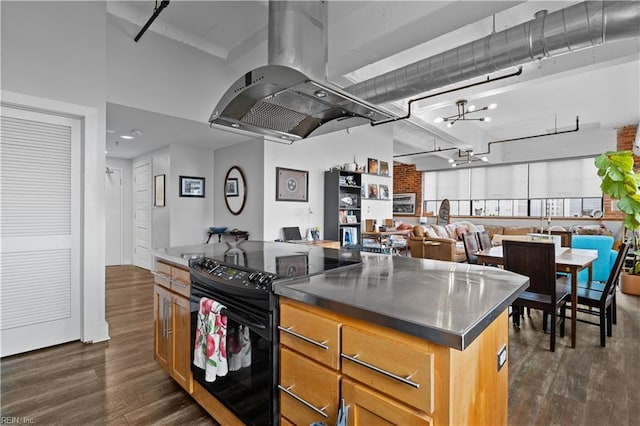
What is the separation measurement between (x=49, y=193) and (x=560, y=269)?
4668 mm

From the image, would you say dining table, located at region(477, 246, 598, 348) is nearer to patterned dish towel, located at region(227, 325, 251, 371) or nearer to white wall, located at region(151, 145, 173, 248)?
patterned dish towel, located at region(227, 325, 251, 371)

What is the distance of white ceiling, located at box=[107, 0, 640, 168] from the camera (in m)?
2.81

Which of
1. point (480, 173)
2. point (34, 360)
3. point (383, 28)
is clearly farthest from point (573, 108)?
point (34, 360)

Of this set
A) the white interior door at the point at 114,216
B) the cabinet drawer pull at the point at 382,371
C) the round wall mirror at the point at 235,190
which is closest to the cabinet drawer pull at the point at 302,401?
the cabinet drawer pull at the point at 382,371

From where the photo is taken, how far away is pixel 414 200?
10.8 metres

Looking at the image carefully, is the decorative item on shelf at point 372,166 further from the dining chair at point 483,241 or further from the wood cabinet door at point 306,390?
the wood cabinet door at point 306,390

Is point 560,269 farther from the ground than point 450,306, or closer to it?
closer to it

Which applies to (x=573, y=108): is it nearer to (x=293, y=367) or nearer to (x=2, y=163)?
(x=293, y=367)

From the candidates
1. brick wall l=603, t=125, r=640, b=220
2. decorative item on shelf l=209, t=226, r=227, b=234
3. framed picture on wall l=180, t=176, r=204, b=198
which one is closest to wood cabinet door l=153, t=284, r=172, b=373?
decorative item on shelf l=209, t=226, r=227, b=234

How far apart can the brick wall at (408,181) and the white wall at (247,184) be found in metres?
7.06

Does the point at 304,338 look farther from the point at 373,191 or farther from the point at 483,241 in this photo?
the point at 373,191

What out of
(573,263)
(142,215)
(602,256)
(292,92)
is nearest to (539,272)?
(573,263)

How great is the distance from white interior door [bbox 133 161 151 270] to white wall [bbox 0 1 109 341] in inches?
129

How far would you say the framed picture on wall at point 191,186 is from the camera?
5512 millimetres
